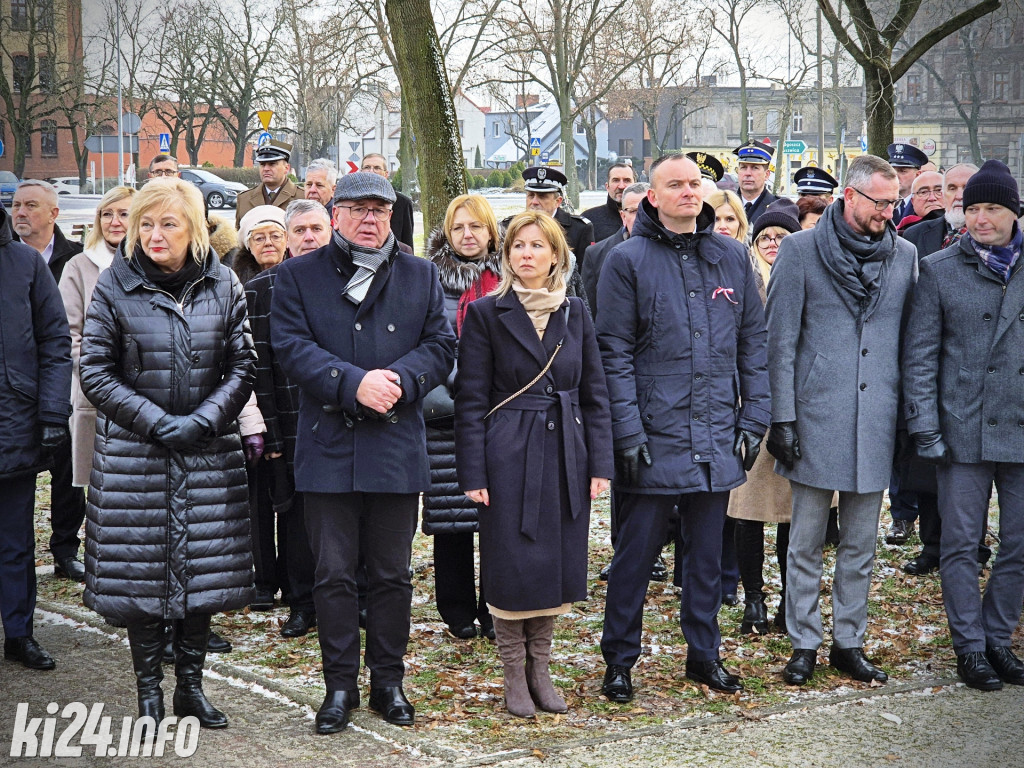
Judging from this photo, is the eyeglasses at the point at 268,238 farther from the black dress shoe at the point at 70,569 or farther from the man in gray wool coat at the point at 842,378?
the man in gray wool coat at the point at 842,378

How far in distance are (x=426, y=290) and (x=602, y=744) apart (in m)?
2.09

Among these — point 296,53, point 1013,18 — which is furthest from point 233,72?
point 1013,18

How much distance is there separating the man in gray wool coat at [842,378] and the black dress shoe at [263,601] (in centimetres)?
301

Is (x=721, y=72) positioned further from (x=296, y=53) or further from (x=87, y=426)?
(x=87, y=426)

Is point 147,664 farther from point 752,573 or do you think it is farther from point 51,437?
point 752,573

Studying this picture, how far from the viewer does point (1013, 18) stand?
19109mm

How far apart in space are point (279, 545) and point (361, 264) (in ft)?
8.12

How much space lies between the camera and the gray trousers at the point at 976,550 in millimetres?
5715

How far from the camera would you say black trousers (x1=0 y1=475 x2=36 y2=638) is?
18.8 ft

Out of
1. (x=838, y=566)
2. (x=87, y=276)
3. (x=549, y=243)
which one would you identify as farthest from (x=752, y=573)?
(x=87, y=276)

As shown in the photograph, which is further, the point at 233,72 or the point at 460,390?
the point at 233,72

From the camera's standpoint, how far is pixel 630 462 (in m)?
5.25

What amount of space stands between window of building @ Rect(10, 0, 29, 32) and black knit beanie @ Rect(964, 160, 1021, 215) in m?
28.4

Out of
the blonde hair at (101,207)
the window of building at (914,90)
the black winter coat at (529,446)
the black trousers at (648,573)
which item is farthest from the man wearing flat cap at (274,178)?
the window of building at (914,90)
